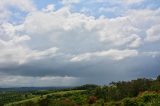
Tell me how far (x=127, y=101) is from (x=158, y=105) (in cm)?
2538

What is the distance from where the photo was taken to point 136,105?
189750mm

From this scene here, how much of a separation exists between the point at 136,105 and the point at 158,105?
70.7 ft

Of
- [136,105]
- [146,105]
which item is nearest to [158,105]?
[146,105]

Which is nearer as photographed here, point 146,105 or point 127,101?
point 146,105

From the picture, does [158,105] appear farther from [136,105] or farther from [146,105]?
[136,105]

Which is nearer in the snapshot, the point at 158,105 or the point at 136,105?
the point at 158,105

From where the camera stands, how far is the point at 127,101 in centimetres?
19225

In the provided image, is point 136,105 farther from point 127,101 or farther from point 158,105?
point 158,105

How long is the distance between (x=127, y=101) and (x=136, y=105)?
531cm

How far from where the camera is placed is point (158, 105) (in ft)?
557

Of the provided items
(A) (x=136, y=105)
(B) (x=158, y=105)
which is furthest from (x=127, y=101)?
(B) (x=158, y=105)

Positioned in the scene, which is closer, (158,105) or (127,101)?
(158,105)
